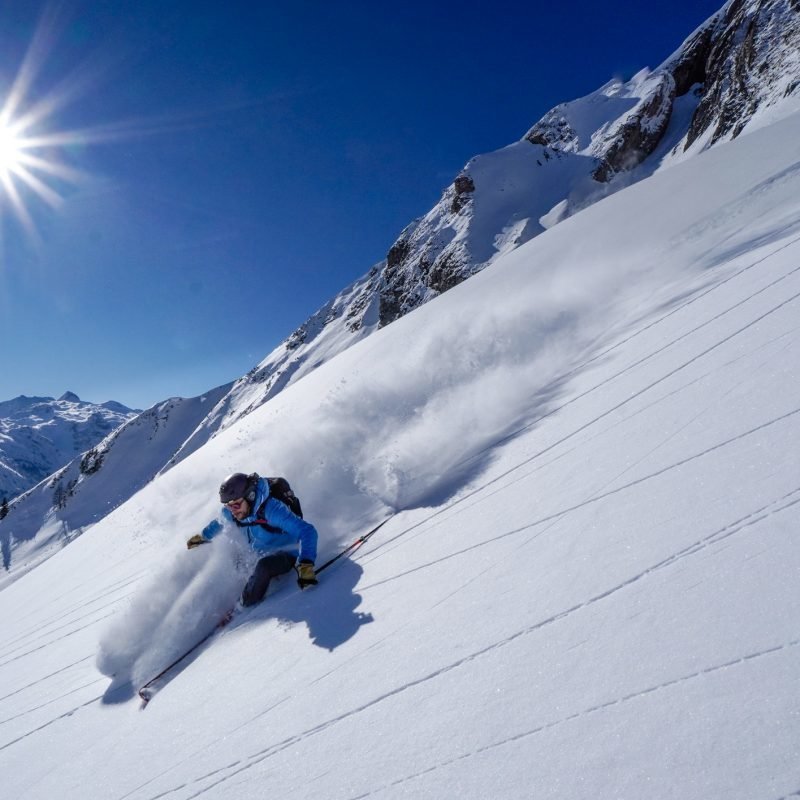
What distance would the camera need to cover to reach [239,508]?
4.11m

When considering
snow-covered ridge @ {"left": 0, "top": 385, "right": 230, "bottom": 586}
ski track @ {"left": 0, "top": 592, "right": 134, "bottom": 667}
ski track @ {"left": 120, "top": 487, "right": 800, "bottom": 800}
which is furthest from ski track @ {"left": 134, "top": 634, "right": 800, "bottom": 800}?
snow-covered ridge @ {"left": 0, "top": 385, "right": 230, "bottom": 586}

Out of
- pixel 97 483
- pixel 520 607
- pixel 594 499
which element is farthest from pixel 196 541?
pixel 97 483

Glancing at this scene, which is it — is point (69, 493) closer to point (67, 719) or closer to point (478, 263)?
point (478, 263)

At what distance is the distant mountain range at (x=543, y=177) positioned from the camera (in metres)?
40.5

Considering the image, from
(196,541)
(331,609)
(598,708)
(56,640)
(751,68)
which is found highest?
(751,68)

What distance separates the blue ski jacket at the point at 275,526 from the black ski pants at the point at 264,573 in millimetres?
92

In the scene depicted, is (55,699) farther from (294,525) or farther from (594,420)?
(594,420)

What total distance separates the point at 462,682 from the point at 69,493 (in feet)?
383

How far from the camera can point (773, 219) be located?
594 centimetres

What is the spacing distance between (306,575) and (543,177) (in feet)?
236

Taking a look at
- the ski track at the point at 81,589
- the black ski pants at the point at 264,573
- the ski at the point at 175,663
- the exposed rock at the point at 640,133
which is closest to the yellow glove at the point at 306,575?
the black ski pants at the point at 264,573

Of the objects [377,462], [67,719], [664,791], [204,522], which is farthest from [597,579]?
[204,522]

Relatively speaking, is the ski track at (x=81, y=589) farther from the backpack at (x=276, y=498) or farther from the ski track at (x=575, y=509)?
the backpack at (x=276, y=498)

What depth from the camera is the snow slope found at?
1531 mm
